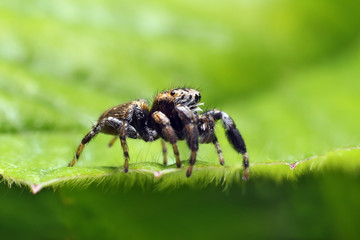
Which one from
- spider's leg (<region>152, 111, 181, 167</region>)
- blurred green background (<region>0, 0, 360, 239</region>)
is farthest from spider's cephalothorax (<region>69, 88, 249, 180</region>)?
blurred green background (<region>0, 0, 360, 239</region>)

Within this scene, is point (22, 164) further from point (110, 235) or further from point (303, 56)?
point (303, 56)

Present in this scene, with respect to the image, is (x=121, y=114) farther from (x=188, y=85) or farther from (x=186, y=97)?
(x=188, y=85)

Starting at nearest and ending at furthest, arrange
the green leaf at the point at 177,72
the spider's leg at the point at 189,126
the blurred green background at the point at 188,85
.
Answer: the spider's leg at the point at 189,126
the blurred green background at the point at 188,85
the green leaf at the point at 177,72

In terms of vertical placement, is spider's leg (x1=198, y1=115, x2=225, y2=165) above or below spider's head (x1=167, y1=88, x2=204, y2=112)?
below

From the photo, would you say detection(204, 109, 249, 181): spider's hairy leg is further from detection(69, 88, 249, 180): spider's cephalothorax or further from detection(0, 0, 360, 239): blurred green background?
detection(0, 0, 360, 239): blurred green background

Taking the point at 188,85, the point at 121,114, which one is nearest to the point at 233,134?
the point at 121,114

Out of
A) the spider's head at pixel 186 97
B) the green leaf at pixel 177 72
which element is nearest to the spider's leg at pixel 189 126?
the spider's head at pixel 186 97

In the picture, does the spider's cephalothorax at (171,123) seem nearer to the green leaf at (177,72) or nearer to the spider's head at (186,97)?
the spider's head at (186,97)
